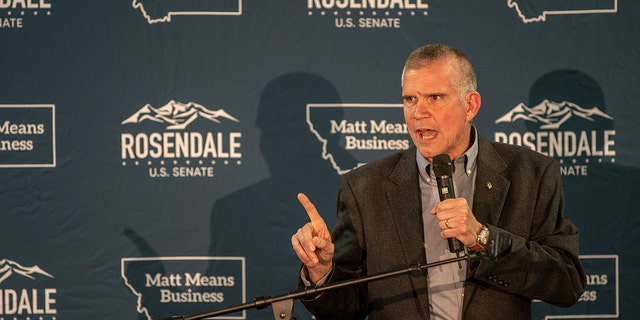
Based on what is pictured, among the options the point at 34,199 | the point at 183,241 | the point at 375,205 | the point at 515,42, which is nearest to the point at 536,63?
the point at 515,42

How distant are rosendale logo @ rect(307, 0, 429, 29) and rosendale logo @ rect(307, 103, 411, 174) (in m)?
0.38

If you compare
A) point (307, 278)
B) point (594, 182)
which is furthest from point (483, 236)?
point (594, 182)

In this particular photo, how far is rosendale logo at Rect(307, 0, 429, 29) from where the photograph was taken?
3.39 m

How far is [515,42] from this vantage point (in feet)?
11.1

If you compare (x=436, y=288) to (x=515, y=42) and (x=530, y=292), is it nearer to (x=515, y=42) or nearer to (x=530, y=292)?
(x=530, y=292)

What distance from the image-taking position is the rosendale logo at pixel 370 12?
339cm

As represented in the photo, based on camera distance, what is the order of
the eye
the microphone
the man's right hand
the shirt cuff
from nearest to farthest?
the microphone
the man's right hand
the shirt cuff
the eye

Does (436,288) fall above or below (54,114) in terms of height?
below

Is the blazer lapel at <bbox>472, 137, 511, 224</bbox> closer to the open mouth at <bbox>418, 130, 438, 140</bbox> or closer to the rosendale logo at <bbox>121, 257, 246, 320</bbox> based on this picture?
the open mouth at <bbox>418, 130, 438, 140</bbox>

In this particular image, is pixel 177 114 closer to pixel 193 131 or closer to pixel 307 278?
pixel 193 131

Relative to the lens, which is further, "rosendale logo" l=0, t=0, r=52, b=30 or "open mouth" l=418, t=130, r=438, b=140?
"rosendale logo" l=0, t=0, r=52, b=30

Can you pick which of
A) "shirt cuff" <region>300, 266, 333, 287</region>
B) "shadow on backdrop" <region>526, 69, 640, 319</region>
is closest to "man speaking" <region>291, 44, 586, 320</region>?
"shirt cuff" <region>300, 266, 333, 287</region>

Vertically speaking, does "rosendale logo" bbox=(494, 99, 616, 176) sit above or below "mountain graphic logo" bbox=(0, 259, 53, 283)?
above

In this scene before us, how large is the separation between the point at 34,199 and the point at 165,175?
2.09 ft
